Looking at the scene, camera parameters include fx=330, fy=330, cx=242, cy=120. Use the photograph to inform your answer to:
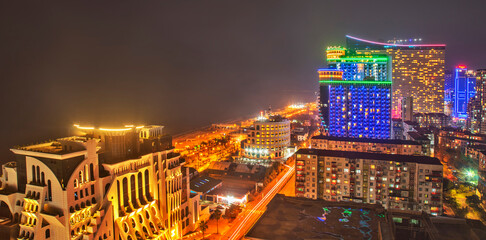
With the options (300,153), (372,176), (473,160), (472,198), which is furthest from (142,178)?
(473,160)

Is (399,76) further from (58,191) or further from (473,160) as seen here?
(58,191)

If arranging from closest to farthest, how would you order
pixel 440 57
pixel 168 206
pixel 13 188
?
1. pixel 13 188
2. pixel 168 206
3. pixel 440 57

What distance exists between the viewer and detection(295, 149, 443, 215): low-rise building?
79.4ft

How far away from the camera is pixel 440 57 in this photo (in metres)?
80.5

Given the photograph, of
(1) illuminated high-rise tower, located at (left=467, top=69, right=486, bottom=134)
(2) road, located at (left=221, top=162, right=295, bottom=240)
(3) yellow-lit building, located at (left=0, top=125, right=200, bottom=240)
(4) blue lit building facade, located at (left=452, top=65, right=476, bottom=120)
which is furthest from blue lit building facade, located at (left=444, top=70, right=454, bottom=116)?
(3) yellow-lit building, located at (left=0, top=125, right=200, bottom=240)

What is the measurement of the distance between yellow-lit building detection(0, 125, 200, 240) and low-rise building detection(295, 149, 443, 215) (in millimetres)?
12681

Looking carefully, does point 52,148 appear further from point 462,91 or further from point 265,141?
point 462,91

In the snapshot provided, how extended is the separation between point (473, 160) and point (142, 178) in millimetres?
35577

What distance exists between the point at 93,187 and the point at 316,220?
10067mm

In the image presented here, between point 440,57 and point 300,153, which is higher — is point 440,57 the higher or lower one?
the higher one

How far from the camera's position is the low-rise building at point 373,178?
952 inches

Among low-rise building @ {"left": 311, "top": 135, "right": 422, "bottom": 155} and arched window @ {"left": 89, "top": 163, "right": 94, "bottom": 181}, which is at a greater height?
arched window @ {"left": 89, "top": 163, "right": 94, "bottom": 181}

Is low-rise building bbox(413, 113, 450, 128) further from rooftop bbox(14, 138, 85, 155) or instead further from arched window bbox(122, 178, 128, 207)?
rooftop bbox(14, 138, 85, 155)

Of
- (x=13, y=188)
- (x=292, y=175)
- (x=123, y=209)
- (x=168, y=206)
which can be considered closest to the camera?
(x=13, y=188)
